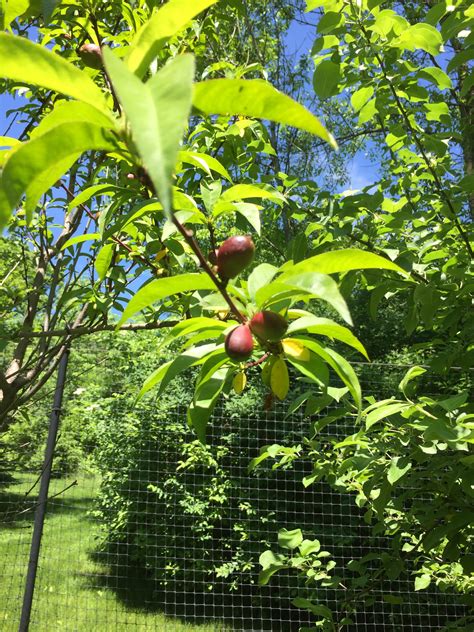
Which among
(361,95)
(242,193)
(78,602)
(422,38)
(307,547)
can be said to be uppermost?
(361,95)

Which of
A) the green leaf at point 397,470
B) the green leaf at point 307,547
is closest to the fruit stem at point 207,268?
the green leaf at point 397,470

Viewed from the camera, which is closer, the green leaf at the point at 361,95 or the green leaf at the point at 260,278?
the green leaf at the point at 260,278

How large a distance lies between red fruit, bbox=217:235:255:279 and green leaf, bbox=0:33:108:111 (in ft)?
0.62

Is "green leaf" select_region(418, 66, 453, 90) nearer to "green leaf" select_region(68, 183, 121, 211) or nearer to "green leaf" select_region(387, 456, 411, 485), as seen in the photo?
"green leaf" select_region(387, 456, 411, 485)

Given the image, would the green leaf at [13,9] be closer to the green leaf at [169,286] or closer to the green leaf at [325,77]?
the green leaf at [169,286]

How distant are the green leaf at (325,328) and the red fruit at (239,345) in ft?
0.18

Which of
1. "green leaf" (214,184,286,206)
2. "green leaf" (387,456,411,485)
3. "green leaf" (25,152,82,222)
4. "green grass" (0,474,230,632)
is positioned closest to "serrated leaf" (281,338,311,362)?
"green leaf" (214,184,286,206)

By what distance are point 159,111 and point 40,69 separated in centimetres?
15

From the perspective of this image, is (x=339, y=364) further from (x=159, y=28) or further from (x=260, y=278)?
(x=159, y=28)

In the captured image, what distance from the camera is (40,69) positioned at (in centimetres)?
40

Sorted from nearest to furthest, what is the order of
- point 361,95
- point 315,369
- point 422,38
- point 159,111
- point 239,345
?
1. point 159,111
2. point 239,345
3. point 315,369
4. point 422,38
5. point 361,95

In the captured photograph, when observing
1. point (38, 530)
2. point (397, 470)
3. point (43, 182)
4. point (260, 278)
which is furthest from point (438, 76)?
point (38, 530)

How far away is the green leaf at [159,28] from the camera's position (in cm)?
44

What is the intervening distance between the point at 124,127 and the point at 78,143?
0.05 m
